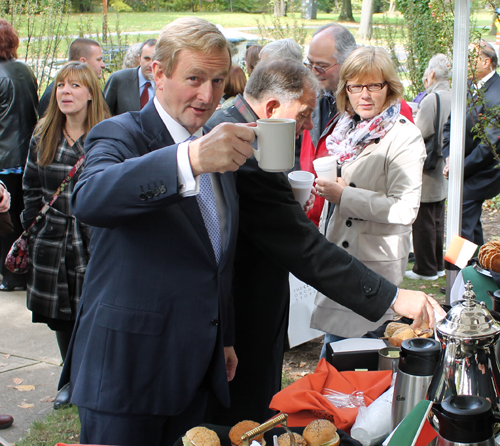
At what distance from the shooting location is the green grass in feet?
10.3

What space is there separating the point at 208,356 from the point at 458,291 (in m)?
1.13

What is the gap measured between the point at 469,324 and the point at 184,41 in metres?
1.09

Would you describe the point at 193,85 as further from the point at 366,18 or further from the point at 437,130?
the point at 366,18

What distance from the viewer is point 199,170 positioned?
1345 mm

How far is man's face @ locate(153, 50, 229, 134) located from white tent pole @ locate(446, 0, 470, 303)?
40.7 inches

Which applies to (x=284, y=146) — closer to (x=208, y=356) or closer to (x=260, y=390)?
(x=208, y=356)

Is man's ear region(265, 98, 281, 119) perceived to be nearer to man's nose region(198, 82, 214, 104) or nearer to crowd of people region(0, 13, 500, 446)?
crowd of people region(0, 13, 500, 446)

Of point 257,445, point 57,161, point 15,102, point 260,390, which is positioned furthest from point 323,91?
point 257,445

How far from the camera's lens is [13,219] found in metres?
5.16

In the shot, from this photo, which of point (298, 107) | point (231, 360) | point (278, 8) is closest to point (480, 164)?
point (298, 107)

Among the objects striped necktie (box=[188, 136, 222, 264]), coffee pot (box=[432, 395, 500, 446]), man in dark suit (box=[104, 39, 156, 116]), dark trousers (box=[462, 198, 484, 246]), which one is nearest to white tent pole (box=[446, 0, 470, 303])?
striped necktie (box=[188, 136, 222, 264])

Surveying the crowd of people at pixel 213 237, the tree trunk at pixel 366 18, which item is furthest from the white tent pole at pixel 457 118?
the tree trunk at pixel 366 18

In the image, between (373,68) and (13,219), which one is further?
(13,219)

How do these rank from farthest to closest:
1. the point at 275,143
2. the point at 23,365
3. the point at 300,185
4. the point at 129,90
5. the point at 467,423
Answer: the point at 129,90 → the point at 23,365 → the point at 300,185 → the point at 275,143 → the point at 467,423
